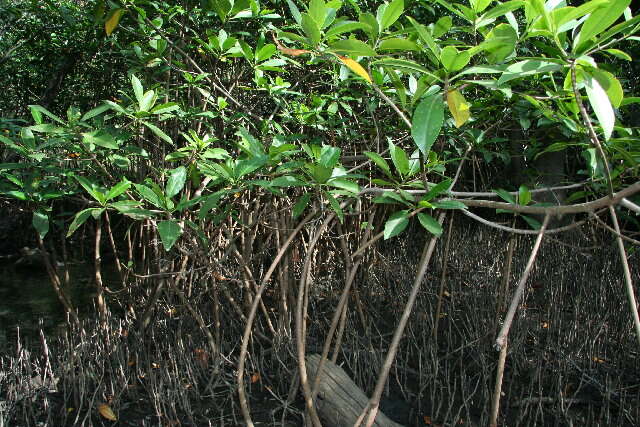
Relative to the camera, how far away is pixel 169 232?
147cm

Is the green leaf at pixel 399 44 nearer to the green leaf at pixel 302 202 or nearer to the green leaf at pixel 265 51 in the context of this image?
the green leaf at pixel 302 202

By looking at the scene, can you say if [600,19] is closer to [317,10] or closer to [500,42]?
[500,42]

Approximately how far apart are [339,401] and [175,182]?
44.8 inches

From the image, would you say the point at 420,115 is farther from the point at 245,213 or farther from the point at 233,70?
the point at 233,70

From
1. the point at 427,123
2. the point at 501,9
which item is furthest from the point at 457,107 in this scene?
the point at 501,9

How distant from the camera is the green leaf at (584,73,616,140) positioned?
948 millimetres

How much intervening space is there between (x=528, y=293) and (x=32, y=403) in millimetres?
2624

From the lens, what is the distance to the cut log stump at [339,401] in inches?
83.6

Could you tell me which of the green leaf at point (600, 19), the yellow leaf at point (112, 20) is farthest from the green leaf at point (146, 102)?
the green leaf at point (600, 19)

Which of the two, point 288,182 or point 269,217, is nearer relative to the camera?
point 288,182

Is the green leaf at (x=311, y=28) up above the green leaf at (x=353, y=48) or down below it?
above

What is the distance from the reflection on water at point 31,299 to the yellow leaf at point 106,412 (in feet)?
3.17

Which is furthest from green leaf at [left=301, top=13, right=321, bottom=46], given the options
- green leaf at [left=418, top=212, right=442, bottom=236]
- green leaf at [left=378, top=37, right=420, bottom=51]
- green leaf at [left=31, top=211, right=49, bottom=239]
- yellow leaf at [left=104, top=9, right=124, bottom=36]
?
green leaf at [left=31, top=211, right=49, bottom=239]

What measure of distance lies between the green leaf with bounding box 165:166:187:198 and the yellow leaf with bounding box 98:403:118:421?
3.92 ft
